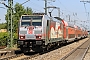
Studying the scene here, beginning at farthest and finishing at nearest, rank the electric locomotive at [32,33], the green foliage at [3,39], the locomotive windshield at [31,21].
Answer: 1. the green foliage at [3,39]
2. the locomotive windshield at [31,21]
3. the electric locomotive at [32,33]

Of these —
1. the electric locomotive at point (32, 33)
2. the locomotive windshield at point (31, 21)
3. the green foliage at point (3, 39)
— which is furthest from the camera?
the green foliage at point (3, 39)

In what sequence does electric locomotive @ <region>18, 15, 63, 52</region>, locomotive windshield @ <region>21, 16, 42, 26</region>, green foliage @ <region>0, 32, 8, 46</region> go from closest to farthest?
electric locomotive @ <region>18, 15, 63, 52</region> < locomotive windshield @ <region>21, 16, 42, 26</region> < green foliage @ <region>0, 32, 8, 46</region>

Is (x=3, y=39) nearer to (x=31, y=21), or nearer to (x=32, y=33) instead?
(x=31, y=21)

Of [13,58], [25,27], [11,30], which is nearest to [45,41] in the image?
[25,27]

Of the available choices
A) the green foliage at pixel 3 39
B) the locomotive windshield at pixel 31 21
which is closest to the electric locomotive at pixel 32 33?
the locomotive windshield at pixel 31 21

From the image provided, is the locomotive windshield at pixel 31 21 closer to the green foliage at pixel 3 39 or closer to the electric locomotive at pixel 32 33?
the electric locomotive at pixel 32 33

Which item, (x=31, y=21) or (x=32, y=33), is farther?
(x=31, y=21)

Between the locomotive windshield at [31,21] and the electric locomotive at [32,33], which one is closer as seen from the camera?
the electric locomotive at [32,33]

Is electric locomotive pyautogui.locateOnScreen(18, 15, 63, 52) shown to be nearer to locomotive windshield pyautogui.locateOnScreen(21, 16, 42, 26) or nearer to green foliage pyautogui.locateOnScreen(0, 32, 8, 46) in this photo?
locomotive windshield pyautogui.locateOnScreen(21, 16, 42, 26)

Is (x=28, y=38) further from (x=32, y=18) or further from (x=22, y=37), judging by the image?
(x=32, y=18)

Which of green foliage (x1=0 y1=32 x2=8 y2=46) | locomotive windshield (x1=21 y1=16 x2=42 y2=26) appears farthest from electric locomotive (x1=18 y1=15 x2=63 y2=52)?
green foliage (x1=0 y1=32 x2=8 y2=46)

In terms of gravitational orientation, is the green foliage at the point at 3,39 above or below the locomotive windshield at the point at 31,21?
below

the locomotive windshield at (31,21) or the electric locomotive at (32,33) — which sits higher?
the locomotive windshield at (31,21)

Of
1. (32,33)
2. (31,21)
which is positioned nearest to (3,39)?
(31,21)
